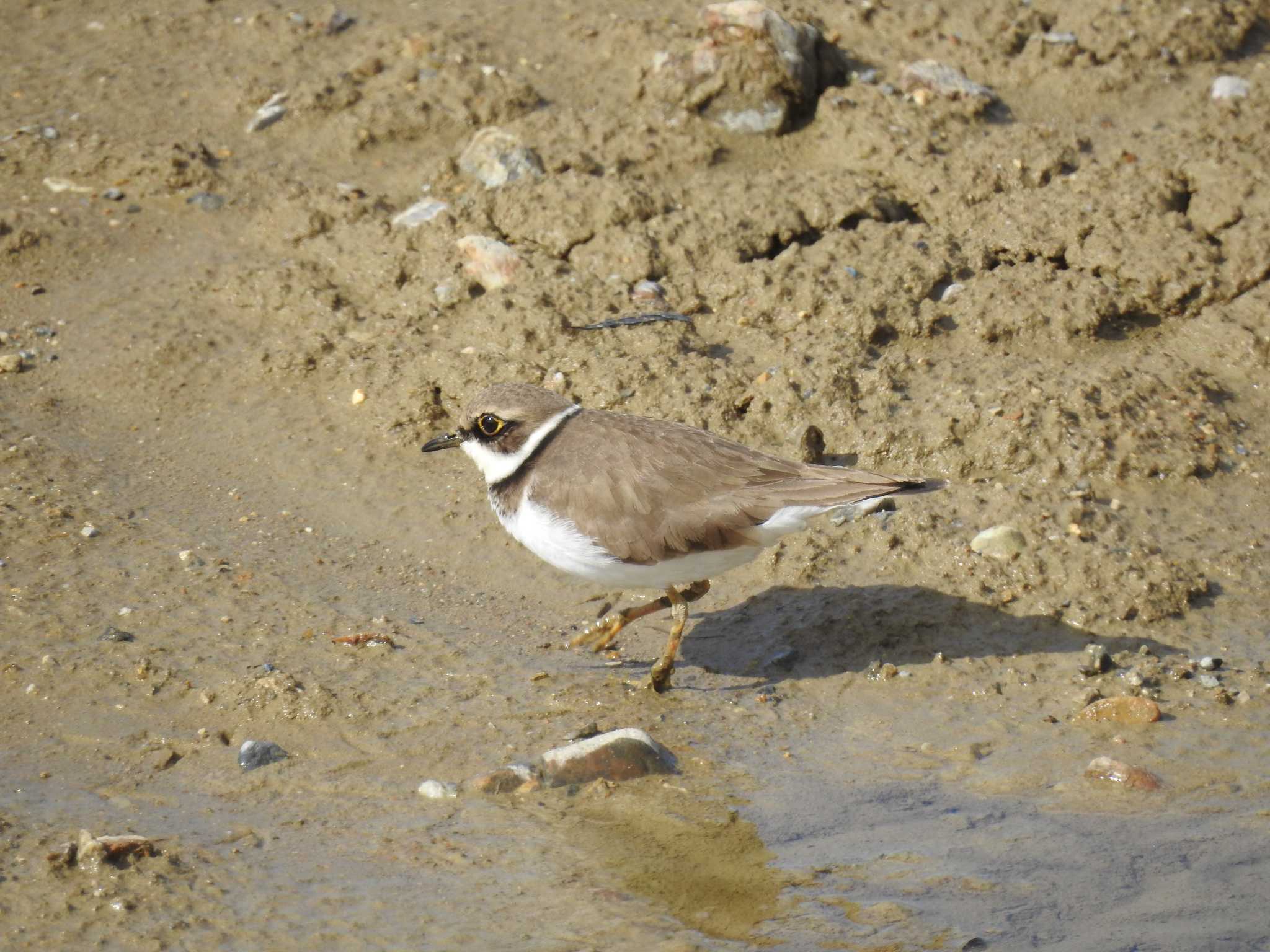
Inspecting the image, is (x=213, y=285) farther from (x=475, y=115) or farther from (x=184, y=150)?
(x=475, y=115)

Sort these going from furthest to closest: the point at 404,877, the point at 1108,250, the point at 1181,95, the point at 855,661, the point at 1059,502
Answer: the point at 1181,95 < the point at 1108,250 < the point at 1059,502 < the point at 855,661 < the point at 404,877

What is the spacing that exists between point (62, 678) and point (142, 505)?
1.47 meters

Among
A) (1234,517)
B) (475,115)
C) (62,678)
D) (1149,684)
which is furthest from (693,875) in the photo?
(475,115)

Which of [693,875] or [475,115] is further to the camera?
[475,115]

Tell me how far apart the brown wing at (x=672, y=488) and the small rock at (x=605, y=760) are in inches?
33.2

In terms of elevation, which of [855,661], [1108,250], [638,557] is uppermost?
[1108,250]

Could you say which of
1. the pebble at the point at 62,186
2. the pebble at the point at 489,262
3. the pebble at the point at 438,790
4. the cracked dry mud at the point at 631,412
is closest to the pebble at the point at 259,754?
the cracked dry mud at the point at 631,412

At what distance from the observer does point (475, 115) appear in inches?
342

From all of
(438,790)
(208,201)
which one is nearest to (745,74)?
(208,201)

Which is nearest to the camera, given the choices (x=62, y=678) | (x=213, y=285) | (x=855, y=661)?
(x=62, y=678)

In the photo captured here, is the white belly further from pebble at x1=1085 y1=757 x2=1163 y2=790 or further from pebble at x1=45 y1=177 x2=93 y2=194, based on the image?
pebble at x1=45 y1=177 x2=93 y2=194

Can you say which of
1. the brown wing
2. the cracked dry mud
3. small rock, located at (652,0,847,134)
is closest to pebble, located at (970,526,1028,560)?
the cracked dry mud

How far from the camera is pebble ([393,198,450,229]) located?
7.92 metres

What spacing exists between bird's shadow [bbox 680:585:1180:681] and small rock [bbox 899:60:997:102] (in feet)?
12.6
